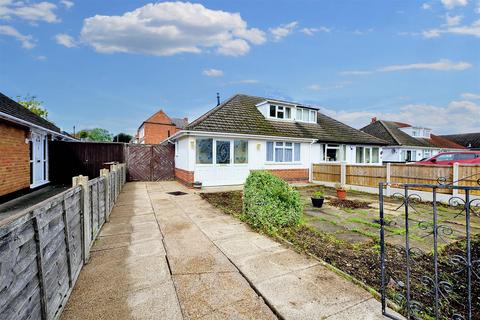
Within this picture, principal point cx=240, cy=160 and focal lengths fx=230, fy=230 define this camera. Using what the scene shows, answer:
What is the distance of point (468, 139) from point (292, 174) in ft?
151

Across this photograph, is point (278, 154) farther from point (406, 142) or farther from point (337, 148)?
point (406, 142)

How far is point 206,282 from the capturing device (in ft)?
9.89

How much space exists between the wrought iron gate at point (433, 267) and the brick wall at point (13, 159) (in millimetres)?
10970

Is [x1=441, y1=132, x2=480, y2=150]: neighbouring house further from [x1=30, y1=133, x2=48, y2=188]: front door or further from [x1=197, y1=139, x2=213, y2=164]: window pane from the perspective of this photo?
[x1=30, y1=133, x2=48, y2=188]: front door

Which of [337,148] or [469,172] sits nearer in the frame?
[469,172]

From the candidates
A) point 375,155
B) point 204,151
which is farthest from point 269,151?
point 375,155

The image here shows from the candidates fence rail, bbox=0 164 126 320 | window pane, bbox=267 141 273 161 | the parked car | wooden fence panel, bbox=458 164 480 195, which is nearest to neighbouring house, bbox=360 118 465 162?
the parked car

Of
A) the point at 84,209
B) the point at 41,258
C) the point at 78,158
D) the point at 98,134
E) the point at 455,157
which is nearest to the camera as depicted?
the point at 41,258

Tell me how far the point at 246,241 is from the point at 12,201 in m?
8.75

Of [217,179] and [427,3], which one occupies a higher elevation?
[427,3]

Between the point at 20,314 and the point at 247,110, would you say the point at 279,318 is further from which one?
the point at 247,110

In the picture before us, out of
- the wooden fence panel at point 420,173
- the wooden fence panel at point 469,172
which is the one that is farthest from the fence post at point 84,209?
the wooden fence panel at point 469,172

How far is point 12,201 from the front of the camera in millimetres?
7988

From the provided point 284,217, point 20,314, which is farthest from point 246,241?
point 20,314
